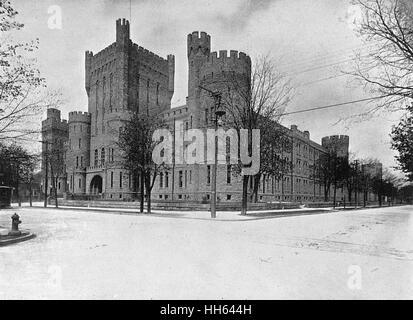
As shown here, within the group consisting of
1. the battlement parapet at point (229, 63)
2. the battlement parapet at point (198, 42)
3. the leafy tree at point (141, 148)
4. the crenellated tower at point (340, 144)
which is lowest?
the leafy tree at point (141, 148)

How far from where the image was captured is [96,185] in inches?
2186

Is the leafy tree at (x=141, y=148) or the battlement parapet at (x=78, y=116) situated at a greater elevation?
the battlement parapet at (x=78, y=116)

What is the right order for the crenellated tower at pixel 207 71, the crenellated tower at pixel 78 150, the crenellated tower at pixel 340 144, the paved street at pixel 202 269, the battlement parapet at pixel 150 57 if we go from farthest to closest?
the crenellated tower at pixel 340 144
the crenellated tower at pixel 78 150
the battlement parapet at pixel 150 57
the crenellated tower at pixel 207 71
the paved street at pixel 202 269

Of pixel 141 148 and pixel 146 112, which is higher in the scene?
pixel 146 112

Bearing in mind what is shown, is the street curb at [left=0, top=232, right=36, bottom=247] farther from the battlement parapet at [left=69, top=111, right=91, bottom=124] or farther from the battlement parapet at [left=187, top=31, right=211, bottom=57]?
the battlement parapet at [left=69, top=111, right=91, bottom=124]

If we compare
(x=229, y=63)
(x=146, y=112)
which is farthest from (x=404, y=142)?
(x=146, y=112)

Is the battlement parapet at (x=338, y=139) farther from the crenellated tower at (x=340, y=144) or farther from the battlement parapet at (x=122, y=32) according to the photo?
the battlement parapet at (x=122, y=32)

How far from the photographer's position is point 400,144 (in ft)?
106

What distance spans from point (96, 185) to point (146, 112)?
20836 millimetres

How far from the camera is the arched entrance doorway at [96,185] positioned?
5462 centimetres

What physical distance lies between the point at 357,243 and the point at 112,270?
25.3 feet

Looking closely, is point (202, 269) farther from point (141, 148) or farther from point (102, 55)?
point (102, 55)

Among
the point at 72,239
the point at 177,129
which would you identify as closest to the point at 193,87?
the point at 177,129

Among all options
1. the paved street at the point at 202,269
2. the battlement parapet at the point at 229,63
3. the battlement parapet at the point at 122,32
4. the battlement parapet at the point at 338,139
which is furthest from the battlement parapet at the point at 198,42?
the battlement parapet at the point at 338,139
